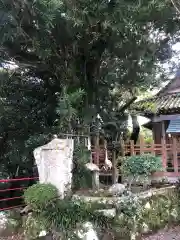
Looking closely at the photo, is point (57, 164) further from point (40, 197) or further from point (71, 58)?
point (71, 58)

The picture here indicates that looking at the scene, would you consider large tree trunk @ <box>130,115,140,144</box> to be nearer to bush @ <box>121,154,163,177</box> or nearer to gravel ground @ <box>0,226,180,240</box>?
bush @ <box>121,154,163,177</box>

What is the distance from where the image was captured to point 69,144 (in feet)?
22.5

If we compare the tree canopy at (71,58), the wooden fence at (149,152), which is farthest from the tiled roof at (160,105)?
the wooden fence at (149,152)

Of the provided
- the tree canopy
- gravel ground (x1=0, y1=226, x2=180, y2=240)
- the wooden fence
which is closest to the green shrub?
gravel ground (x1=0, y1=226, x2=180, y2=240)

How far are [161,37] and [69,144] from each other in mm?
4414

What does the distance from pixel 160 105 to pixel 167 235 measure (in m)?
6.13

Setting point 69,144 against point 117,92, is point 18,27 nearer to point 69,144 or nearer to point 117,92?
point 69,144

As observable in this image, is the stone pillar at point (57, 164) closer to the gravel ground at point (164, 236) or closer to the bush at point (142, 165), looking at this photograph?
the gravel ground at point (164, 236)

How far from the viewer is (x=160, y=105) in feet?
39.0

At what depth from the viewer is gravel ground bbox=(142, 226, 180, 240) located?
657 centimetres

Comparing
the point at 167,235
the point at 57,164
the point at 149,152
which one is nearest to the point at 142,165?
the point at 149,152

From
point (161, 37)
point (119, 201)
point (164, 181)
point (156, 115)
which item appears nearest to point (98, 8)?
point (161, 37)

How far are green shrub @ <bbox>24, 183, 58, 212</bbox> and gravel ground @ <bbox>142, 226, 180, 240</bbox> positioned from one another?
2220 millimetres

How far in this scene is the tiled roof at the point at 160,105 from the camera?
1142 cm
